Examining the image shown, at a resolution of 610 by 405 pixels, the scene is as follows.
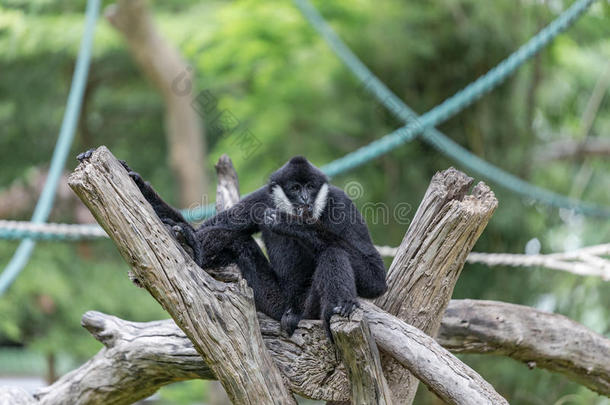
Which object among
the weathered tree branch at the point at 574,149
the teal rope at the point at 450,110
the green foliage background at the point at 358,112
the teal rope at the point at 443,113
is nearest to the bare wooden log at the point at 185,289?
the teal rope at the point at 443,113

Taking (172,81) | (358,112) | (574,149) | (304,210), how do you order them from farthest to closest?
1. (574,149)
2. (358,112)
3. (172,81)
4. (304,210)

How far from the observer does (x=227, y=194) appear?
359cm

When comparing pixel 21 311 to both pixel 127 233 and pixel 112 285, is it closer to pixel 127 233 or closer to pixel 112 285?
pixel 112 285

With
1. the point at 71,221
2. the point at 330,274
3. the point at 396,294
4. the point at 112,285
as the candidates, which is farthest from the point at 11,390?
the point at 71,221

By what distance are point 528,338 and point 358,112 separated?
4.02 meters

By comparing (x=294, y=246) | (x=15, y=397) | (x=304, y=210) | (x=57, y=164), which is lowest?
(x=15, y=397)

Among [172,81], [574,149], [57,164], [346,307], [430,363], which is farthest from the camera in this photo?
[574,149]

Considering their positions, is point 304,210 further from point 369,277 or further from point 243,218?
point 369,277

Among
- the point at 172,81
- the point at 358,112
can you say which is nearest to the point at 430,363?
the point at 358,112

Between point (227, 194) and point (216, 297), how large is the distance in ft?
4.39

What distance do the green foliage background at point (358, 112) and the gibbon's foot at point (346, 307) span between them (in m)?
3.66

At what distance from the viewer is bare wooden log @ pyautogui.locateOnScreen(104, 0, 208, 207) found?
5965 mm

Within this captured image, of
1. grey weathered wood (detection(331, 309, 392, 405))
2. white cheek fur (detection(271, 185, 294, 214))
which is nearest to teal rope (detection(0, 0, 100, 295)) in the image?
white cheek fur (detection(271, 185, 294, 214))

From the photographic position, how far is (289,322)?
8.98ft
